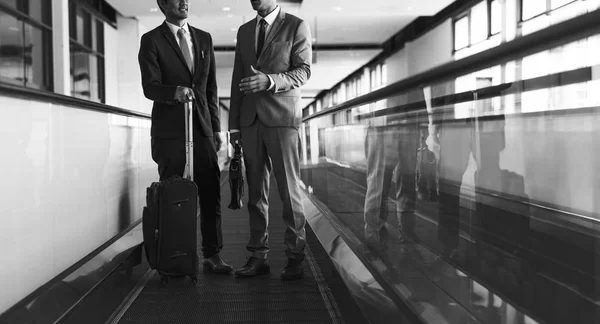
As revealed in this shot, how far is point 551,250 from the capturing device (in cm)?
201

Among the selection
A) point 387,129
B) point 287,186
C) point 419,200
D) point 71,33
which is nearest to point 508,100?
point 419,200

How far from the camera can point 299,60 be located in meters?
3.96

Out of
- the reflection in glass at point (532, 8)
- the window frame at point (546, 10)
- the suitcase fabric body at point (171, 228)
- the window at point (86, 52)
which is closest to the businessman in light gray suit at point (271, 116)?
the suitcase fabric body at point (171, 228)

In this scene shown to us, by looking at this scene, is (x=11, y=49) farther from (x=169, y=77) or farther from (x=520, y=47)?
(x=520, y=47)

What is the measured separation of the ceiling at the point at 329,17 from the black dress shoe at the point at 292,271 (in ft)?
37.3

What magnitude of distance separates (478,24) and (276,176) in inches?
444

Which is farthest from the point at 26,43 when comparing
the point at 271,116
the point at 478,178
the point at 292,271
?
the point at 478,178

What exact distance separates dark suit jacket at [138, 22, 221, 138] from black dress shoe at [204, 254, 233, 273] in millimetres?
841

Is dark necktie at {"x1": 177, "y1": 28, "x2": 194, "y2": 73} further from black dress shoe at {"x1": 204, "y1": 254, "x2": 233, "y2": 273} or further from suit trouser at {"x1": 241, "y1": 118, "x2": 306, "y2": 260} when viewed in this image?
black dress shoe at {"x1": 204, "y1": 254, "x2": 233, "y2": 273}

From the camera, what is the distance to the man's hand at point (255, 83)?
3.70m

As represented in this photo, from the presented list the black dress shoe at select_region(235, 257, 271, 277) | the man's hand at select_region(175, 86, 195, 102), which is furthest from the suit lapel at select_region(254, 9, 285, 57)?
the black dress shoe at select_region(235, 257, 271, 277)

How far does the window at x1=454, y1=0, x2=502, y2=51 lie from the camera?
42.3 ft

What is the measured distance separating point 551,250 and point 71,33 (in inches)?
514

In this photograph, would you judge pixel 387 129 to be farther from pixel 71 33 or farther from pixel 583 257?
pixel 71 33
